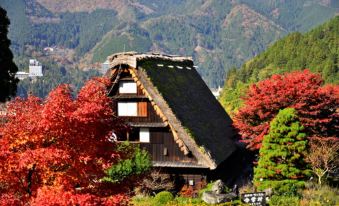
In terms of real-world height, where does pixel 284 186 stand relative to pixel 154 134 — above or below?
below

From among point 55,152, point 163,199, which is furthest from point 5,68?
point 55,152

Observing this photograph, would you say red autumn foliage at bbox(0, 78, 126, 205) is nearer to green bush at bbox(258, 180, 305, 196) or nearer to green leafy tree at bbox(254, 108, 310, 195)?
green bush at bbox(258, 180, 305, 196)

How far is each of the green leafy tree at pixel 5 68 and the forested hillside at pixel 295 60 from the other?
1170 inches

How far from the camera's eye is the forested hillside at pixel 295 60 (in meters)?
56.3

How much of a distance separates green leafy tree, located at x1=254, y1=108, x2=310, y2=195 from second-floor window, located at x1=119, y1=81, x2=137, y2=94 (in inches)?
299

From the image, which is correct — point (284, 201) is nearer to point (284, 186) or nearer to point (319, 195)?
point (284, 186)

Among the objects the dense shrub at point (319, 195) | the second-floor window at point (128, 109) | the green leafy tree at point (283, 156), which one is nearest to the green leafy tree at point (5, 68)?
the second-floor window at point (128, 109)

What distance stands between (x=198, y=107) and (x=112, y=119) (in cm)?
1630

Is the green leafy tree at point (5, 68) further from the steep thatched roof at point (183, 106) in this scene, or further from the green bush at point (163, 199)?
the green bush at point (163, 199)

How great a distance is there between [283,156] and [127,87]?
8.99 meters

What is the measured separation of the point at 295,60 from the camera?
206 feet

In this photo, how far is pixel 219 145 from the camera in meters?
25.8

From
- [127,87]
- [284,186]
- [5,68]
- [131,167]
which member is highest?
[5,68]

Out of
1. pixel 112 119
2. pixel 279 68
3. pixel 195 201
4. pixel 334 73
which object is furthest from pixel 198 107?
pixel 279 68
